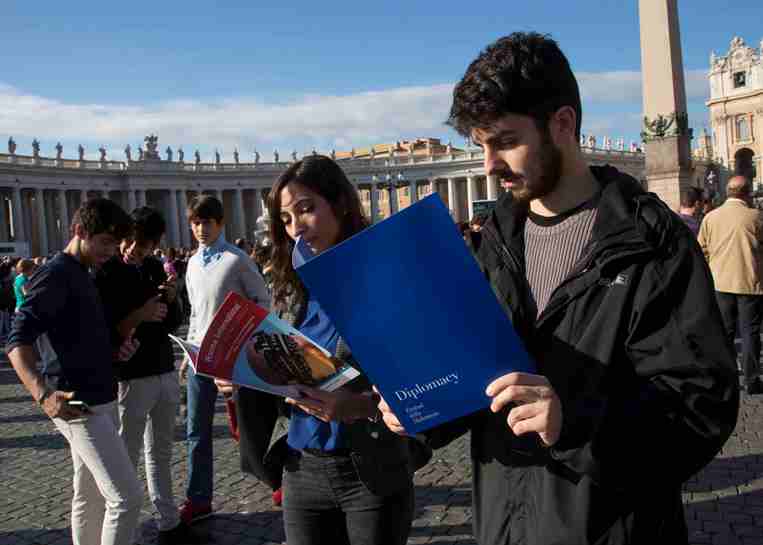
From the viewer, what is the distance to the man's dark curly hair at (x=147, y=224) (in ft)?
15.1

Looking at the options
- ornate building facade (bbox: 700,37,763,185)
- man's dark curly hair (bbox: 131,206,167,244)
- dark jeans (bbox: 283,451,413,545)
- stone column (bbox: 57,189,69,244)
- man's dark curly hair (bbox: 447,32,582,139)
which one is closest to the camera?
man's dark curly hair (bbox: 447,32,582,139)

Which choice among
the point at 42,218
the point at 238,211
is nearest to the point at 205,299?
the point at 42,218

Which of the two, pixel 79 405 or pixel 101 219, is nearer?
pixel 79 405

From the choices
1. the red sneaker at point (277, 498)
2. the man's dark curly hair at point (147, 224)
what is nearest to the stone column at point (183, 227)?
the man's dark curly hair at point (147, 224)

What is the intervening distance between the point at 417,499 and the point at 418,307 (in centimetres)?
393

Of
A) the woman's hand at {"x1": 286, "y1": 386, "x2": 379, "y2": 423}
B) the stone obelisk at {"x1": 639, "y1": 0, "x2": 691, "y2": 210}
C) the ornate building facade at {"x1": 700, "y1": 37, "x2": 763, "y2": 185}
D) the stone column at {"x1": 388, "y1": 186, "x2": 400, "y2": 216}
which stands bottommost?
the woman's hand at {"x1": 286, "y1": 386, "x2": 379, "y2": 423}

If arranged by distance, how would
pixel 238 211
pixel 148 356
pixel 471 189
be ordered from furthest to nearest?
pixel 471 189
pixel 238 211
pixel 148 356

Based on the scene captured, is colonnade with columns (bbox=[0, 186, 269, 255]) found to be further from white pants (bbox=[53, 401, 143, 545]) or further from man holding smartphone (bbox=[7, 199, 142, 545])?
white pants (bbox=[53, 401, 143, 545])

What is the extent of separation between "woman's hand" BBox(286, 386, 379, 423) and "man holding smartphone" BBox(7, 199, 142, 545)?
1662mm

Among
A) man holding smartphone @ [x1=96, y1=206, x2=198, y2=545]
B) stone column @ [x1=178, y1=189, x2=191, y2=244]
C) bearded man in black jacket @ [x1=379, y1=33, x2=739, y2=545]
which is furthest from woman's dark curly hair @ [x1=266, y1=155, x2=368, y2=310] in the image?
stone column @ [x1=178, y1=189, x2=191, y2=244]

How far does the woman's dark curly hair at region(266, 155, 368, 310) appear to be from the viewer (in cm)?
257

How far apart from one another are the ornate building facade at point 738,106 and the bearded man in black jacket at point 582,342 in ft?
205

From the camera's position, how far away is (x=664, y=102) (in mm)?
14305

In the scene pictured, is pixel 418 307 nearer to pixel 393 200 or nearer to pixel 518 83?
pixel 518 83
